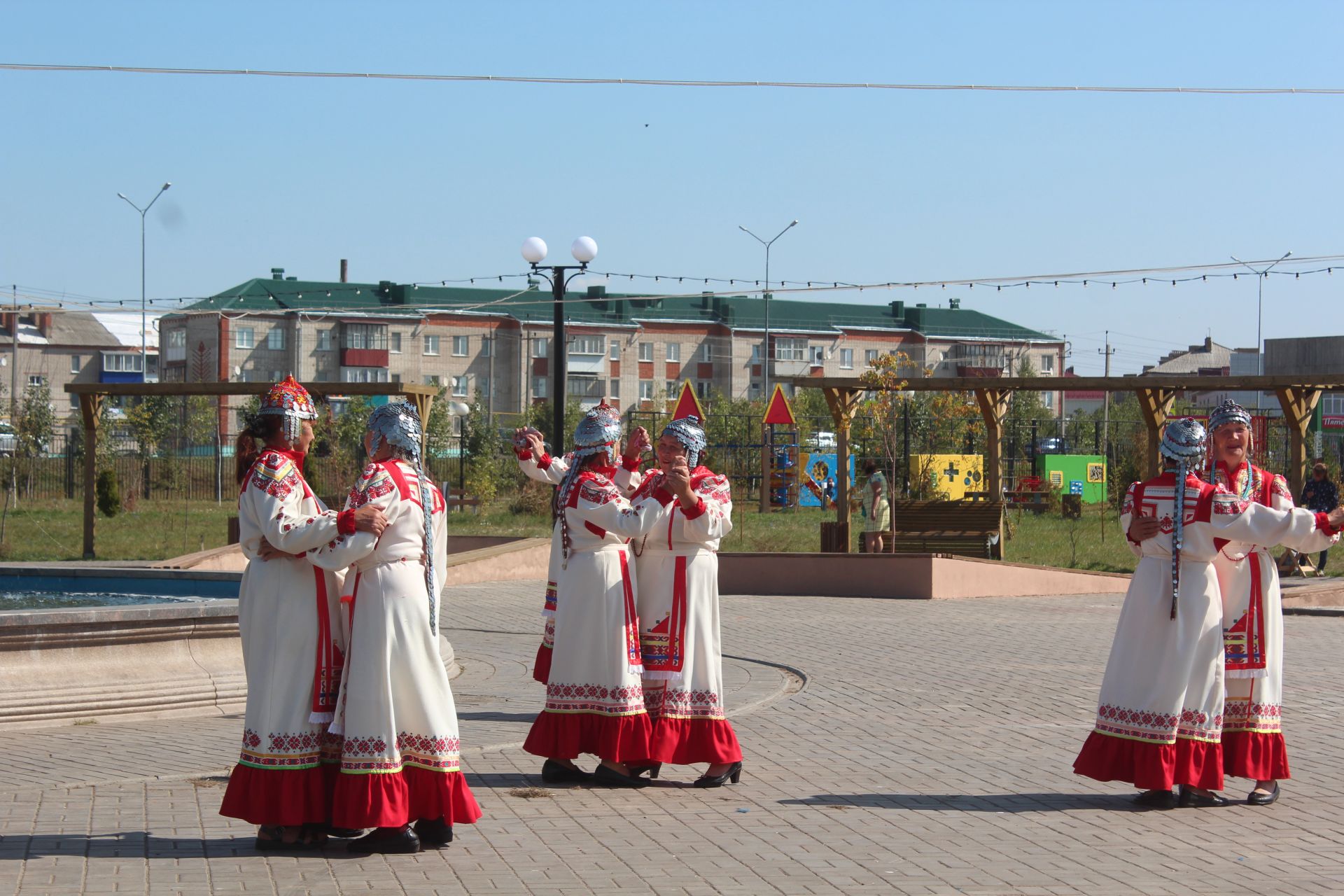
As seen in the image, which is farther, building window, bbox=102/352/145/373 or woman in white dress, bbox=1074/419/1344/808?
building window, bbox=102/352/145/373

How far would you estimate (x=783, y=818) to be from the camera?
7223mm

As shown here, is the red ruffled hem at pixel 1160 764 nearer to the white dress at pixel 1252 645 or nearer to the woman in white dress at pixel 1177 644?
the woman in white dress at pixel 1177 644

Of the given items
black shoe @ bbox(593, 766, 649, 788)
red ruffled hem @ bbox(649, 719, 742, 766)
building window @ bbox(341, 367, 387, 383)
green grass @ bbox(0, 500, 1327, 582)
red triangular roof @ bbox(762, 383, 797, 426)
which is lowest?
green grass @ bbox(0, 500, 1327, 582)

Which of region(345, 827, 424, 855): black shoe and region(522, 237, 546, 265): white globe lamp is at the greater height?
region(522, 237, 546, 265): white globe lamp

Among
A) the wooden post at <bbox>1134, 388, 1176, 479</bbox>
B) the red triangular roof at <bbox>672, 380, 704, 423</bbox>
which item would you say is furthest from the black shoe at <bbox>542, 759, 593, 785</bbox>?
the wooden post at <bbox>1134, 388, 1176, 479</bbox>

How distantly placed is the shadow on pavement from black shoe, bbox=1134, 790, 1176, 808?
0.04 meters

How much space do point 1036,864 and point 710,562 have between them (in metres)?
2.48

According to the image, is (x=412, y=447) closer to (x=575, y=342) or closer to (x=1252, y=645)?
(x=1252, y=645)

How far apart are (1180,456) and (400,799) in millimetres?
3988

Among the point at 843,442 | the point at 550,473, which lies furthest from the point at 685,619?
the point at 843,442

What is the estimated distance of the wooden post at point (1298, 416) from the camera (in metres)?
22.0

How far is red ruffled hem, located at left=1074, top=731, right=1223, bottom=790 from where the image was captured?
7352 millimetres

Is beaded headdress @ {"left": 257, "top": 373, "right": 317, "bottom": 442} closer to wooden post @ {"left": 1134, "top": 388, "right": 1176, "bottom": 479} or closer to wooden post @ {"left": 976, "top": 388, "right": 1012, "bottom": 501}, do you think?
wooden post @ {"left": 1134, "top": 388, "right": 1176, "bottom": 479}

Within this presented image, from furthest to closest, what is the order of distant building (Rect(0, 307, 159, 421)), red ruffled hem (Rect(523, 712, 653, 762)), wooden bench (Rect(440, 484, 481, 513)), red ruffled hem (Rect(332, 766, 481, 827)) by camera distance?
distant building (Rect(0, 307, 159, 421))
wooden bench (Rect(440, 484, 481, 513))
red ruffled hem (Rect(523, 712, 653, 762))
red ruffled hem (Rect(332, 766, 481, 827))
